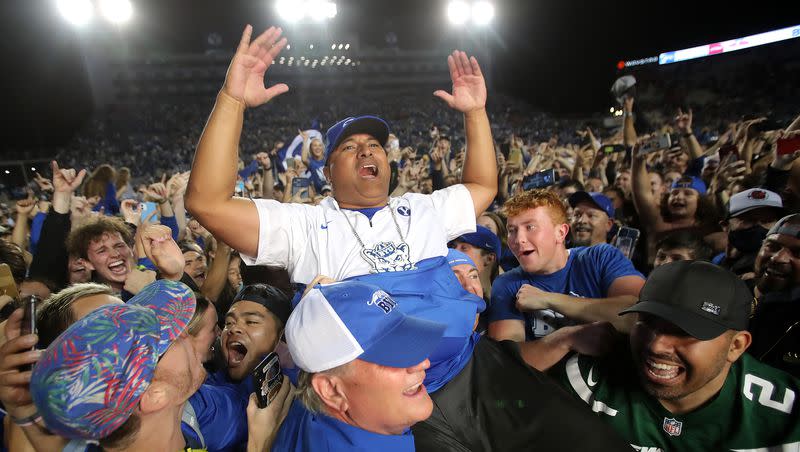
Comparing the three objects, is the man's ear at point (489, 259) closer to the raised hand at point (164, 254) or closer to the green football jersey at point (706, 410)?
the green football jersey at point (706, 410)

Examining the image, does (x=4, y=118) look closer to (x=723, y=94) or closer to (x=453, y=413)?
(x=453, y=413)

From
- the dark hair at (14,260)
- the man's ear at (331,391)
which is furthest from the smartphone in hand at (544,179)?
the dark hair at (14,260)

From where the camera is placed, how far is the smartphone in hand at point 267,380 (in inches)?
59.2

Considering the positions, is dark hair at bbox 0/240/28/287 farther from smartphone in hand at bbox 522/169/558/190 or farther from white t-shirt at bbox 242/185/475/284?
smartphone in hand at bbox 522/169/558/190

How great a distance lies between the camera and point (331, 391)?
121 cm

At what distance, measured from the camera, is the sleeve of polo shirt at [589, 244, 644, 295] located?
229 centimetres

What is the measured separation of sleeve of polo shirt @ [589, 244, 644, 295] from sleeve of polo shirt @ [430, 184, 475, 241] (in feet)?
2.53

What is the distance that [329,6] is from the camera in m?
24.7

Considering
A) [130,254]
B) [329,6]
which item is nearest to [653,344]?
[130,254]

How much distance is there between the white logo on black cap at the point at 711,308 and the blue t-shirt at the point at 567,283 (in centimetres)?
71

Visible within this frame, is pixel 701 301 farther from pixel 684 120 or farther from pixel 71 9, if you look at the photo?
pixel 71 9

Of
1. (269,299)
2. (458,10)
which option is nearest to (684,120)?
(269,299)

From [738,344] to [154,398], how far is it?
196 centimetres

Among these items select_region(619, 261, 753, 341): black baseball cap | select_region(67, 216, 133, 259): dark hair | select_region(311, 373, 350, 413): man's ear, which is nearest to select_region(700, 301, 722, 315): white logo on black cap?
select_region(619, 261, 753, 341): black baseball cap
